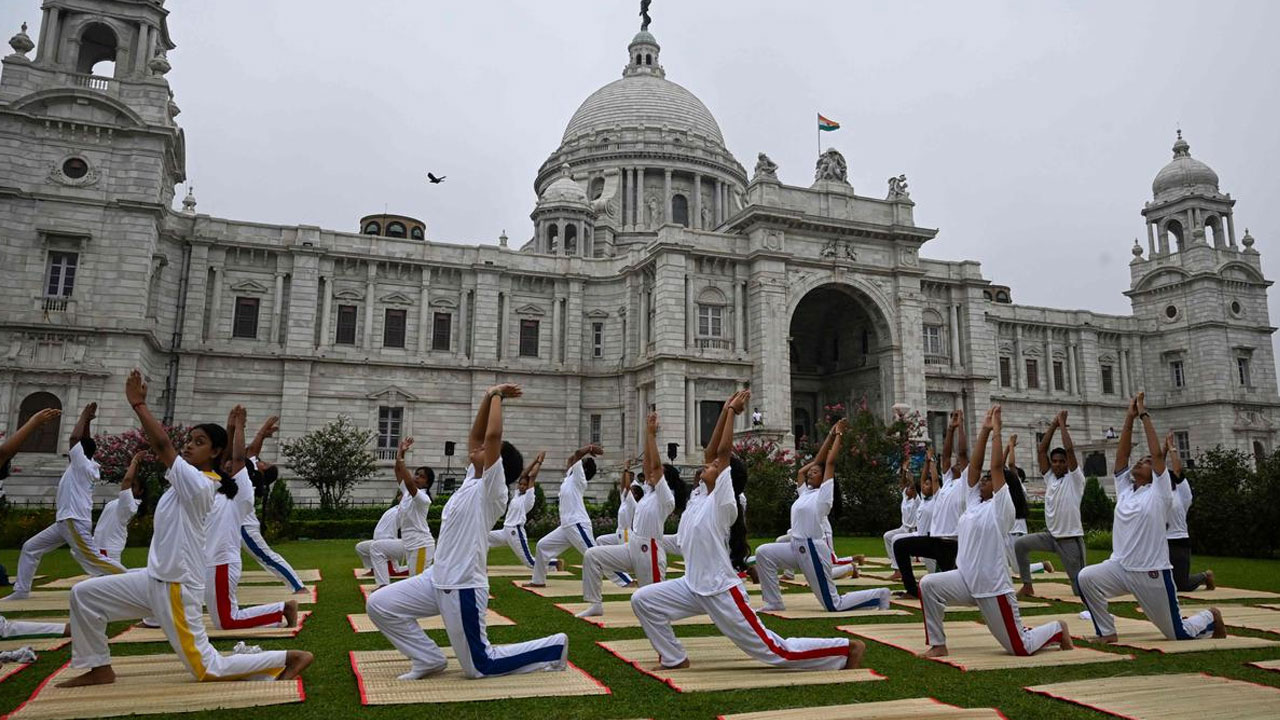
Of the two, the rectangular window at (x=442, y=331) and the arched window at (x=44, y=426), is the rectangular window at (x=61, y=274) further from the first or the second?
the rectangular window at (x=442, y=331)

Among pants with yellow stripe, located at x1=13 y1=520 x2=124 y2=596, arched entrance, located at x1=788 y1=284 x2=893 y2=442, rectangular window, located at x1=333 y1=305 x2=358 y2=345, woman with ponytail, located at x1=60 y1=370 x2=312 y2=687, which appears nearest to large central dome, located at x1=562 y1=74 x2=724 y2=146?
arched entrance, located at x1=788 y1=284 x2=893 y2=442

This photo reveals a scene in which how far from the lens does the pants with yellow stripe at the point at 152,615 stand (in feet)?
20.3

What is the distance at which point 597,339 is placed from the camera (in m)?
43.1

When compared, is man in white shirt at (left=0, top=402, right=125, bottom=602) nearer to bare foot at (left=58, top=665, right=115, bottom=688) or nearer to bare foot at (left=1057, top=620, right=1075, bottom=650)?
bare foot at (left=58, top=665, right=115, bottom=688)

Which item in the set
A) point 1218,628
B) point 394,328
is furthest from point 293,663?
point 394,328

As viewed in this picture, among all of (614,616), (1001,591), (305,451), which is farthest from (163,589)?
(305,451)

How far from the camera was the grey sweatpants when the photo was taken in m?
11.3

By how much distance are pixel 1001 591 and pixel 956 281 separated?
41.4 m

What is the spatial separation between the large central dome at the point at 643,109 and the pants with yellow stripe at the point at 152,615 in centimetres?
5689

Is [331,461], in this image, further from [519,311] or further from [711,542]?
[711,542]

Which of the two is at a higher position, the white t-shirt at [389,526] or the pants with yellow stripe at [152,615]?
the white t-shirt at [389,526]

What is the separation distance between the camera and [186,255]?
1455 inches

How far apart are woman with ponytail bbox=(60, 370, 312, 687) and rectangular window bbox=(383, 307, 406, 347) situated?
114 feet

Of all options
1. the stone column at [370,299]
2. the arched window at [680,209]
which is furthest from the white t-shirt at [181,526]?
the arched window at [680,209]
